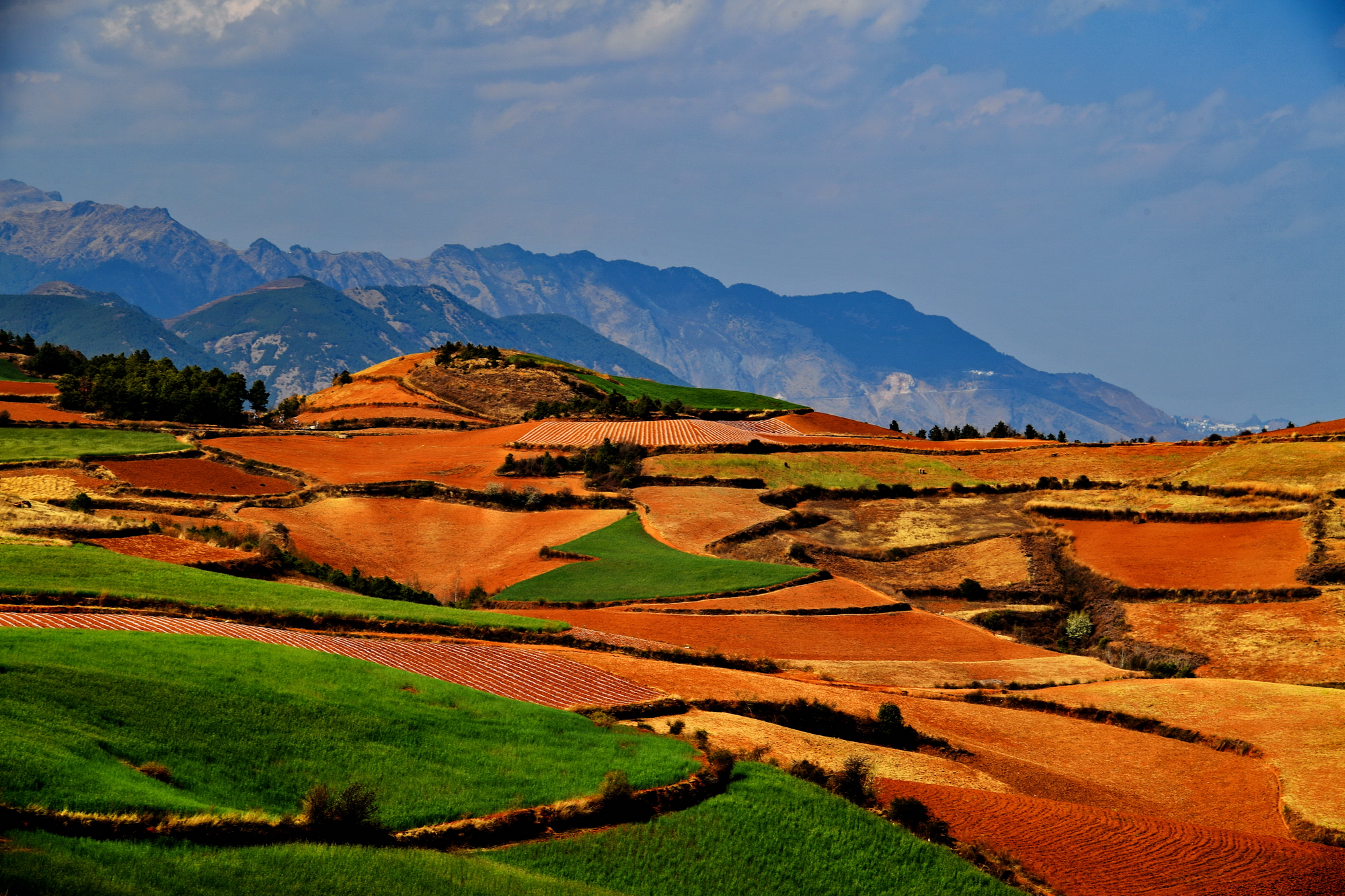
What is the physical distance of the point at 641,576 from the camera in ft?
151

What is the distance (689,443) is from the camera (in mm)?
76500

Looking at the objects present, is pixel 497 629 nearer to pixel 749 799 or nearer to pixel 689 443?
pixel 749 799

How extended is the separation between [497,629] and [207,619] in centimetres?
866

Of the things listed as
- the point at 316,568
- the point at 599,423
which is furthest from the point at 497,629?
the point at 599,423

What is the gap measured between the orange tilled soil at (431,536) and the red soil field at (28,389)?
1900 inches

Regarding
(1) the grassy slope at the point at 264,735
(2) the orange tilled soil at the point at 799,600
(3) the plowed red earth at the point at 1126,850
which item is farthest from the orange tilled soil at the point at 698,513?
(3) the plowed red earth at the point at 1126,850

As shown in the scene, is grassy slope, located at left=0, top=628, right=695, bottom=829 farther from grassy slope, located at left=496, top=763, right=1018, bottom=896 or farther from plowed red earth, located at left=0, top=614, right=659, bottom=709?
plowed red earth, located at left=0, top=614, right=659, bottom=709

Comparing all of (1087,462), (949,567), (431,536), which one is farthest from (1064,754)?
(1087,462)

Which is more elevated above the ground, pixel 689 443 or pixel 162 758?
pixel 689 443

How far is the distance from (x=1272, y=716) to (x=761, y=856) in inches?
809

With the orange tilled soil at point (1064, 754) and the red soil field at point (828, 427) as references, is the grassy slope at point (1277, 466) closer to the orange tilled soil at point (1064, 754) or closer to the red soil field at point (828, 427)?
the red soil field at point (828, 427)

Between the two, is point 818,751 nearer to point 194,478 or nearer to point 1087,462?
point 194,478

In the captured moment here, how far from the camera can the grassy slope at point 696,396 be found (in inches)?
4803

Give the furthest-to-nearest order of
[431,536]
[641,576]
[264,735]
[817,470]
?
[817,470], [431,536], [641,576], [264,735]
